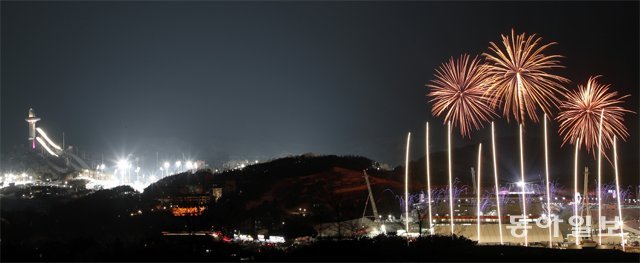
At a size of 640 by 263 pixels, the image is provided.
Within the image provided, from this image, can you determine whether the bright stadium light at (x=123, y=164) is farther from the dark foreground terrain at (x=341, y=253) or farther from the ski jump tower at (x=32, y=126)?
the dark foreground terrain at (x=341, y=253)

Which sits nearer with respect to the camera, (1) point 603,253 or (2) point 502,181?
(1) point 603,253

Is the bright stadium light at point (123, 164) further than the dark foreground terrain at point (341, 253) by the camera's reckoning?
Yes

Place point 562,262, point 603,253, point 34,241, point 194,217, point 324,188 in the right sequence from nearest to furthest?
1. point 562,262
2. point 603,253
3. point 34,241
4. point 194,217
5. point 324,188

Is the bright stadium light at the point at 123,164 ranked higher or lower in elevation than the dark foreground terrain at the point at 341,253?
higher

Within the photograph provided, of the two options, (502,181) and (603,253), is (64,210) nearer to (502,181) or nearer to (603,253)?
(603,253)

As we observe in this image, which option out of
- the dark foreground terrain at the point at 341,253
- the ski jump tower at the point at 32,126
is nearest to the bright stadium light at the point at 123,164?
the ski jump tower at the point at 32,126

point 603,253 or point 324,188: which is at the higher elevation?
point 324,188

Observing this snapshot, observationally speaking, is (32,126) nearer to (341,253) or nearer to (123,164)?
(123,164)

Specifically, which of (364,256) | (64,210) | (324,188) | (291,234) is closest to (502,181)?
(324,188)
